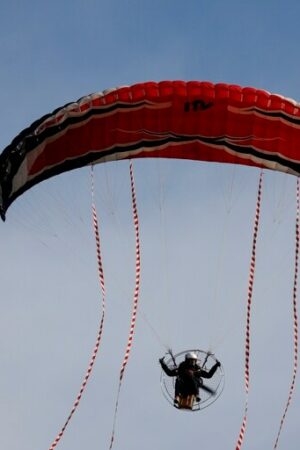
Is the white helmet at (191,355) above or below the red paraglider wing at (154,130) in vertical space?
below

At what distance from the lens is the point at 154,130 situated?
1641 centimetres

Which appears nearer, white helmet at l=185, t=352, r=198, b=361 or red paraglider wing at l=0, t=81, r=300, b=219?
red paraglider wing at l=0, t=81, r=300, b=219

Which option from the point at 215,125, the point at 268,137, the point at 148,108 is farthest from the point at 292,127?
the point at 148,108

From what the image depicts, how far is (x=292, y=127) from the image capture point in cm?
1620

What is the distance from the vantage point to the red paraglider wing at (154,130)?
16.1 meters

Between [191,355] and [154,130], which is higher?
[154,130]

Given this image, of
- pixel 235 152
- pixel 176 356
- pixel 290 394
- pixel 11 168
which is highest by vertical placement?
pixel 235 152

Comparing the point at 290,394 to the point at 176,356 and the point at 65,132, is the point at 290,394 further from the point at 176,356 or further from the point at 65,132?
the point at 65,132

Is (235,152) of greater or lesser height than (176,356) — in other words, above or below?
above

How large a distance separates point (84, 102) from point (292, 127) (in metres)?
4.71

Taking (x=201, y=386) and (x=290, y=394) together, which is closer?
(x=290, y=394)

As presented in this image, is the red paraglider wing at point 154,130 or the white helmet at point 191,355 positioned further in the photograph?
the white helmet at point 191,355

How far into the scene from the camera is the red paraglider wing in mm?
16094

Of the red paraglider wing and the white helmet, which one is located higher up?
the red paraglider wing
